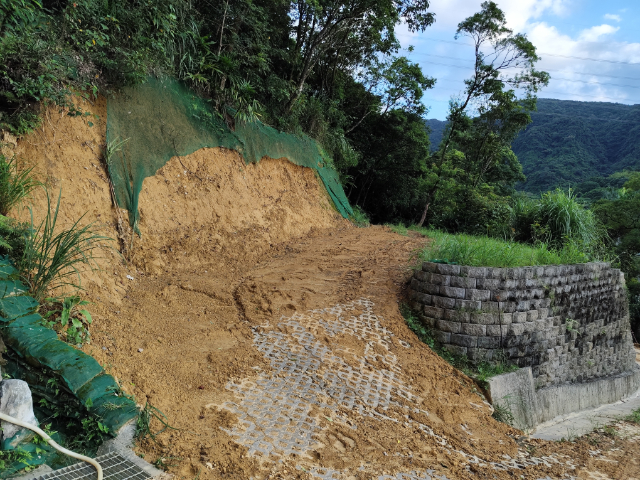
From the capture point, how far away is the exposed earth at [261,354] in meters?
3.00

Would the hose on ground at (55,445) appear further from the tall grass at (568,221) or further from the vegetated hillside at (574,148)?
the vegetated hillside at (574,148)

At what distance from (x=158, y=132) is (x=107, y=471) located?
510cm

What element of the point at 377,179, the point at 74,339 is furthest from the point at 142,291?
the point at 377,179

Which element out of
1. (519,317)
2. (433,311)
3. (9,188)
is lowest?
(433,311)

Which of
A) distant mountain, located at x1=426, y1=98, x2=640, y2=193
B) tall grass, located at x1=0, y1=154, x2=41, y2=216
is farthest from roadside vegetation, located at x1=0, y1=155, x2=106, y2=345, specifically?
distant mountain, located at x1=426, y1=98, x2=640, y2=193

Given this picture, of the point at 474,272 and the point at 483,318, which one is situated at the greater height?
the point at 474,272

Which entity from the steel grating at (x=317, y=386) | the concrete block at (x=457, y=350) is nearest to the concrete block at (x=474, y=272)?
the concrete block at (x=457, y=350)

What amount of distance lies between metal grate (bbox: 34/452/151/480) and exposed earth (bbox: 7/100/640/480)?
16 centimetres

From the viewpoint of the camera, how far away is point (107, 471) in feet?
7.48

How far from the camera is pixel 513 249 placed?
6.26 meters

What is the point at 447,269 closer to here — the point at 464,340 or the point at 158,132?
the point at 464,340

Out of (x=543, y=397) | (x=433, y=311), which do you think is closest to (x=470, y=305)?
(x=433, y=311)

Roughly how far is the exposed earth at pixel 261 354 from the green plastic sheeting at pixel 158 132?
0.18m

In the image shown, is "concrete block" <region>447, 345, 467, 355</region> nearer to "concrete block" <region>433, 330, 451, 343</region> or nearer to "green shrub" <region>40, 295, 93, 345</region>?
"concrete block" <region>433, 330, 451, 343</region>
